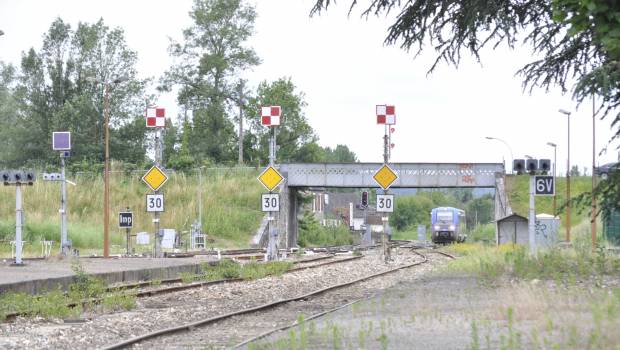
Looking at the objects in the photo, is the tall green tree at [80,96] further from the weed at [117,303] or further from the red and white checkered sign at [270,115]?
the weed at [117,303]

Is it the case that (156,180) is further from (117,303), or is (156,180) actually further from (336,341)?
(336,341)

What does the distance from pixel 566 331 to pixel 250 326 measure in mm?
4435

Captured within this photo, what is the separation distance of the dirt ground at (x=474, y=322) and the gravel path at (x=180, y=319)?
42.8 inches

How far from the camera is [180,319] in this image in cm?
1370

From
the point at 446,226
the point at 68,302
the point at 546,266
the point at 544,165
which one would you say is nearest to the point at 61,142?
the point at 68,302

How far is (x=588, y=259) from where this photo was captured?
22.2m

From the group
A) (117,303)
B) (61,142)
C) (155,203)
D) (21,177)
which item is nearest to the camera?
(117,303)

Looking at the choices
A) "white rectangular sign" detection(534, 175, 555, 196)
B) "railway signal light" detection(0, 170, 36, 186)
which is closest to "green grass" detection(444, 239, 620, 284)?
"white rectangular sign" detection(534, 175, 555, 196)

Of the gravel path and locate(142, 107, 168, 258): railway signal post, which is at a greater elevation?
locate(142, 107, 168, 258): railway signal post

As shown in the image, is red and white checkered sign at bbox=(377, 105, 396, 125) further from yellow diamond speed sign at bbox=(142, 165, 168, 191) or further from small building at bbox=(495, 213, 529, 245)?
small building at bbox=(495, 213, 529, 245)

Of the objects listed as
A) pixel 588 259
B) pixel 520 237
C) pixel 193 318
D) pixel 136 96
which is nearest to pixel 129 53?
pixel 136 96

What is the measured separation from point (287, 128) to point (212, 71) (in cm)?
940

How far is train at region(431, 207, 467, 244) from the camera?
6619 centimetres

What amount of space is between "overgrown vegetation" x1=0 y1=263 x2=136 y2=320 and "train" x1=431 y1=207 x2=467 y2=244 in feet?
164
